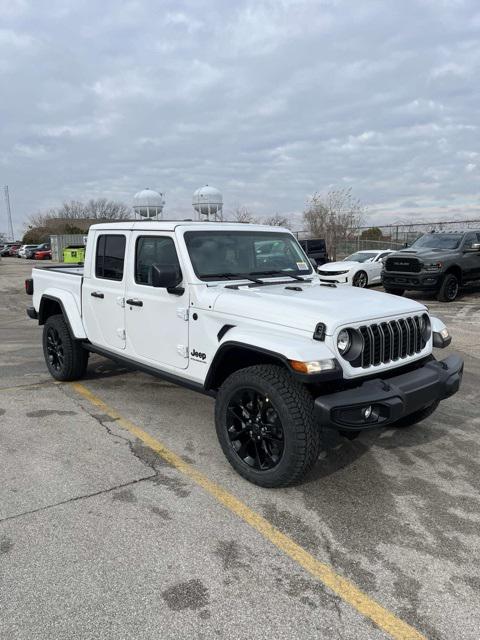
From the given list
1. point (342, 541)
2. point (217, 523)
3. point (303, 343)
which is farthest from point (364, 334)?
point (217, 523)

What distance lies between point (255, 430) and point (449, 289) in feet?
38.8

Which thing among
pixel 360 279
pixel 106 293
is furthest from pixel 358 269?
pixel 106 293

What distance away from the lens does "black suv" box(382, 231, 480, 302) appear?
13.4 metres

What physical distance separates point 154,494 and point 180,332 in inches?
51.9

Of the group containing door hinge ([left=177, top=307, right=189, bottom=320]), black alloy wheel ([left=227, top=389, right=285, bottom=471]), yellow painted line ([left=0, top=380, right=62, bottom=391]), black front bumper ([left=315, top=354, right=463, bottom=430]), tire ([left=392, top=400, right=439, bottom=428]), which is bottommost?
yellow painted line ([left=0, top=380, right=62, bottom=391])

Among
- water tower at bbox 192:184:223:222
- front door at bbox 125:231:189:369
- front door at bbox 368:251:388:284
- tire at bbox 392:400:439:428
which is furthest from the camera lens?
front door at bbox 368:251:388:284

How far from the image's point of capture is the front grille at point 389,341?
3.41 metres

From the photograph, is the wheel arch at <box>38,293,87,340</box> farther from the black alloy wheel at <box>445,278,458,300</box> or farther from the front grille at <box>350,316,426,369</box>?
the black alloy wheel at <box>445,278,458,300</box>

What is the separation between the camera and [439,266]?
13.4m

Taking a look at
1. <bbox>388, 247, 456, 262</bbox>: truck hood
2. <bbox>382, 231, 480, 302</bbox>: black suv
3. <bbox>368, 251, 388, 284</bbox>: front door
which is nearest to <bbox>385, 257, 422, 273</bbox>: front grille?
<bbox>382, 231, 480, 302</bbox>: black suv

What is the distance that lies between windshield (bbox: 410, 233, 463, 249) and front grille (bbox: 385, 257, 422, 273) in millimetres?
1083

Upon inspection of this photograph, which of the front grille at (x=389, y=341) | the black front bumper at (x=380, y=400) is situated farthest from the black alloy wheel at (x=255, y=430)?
the front grille at (x=389, y=341)

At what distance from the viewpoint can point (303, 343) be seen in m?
3.21

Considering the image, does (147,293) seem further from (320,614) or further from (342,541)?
(320,614)
